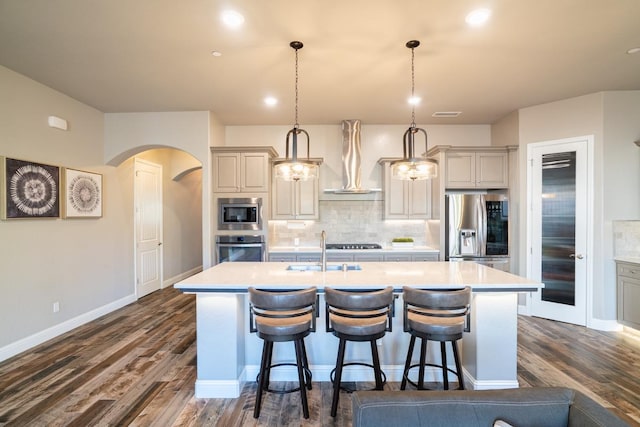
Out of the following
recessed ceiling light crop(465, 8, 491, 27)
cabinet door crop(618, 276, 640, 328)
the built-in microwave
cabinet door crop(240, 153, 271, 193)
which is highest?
recessed ceiling light crop(465, 8, 491, 27)

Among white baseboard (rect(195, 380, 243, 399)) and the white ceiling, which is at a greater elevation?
the white ceiling

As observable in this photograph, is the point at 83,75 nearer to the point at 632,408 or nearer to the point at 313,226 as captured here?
the point at 313,226

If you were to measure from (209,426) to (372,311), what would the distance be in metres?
1.38

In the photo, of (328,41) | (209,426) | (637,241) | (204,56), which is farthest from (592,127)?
(209,426)

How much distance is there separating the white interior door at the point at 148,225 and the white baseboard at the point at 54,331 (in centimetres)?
66

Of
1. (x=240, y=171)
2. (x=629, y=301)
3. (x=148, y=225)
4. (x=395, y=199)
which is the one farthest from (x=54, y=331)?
(x=629, y=301)

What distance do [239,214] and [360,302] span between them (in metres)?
3.03

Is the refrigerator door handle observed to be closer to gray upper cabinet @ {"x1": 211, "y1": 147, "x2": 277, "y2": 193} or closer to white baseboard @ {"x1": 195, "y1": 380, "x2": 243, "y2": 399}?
gray upper cabinet @ {"x1": 211, "y1": 147, "x2": 277, "y2": 193}

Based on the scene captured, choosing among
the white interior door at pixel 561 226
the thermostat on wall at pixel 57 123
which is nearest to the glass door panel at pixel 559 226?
the white interior door at pixel 561 226

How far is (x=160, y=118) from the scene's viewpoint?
15.0ft

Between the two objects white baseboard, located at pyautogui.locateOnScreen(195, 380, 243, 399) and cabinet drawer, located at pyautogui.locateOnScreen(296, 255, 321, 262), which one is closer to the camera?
white baseboard, located at pyautogui.locateOnScreen(195, 380, 243, 399)

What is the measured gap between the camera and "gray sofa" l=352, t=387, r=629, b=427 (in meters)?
1.12

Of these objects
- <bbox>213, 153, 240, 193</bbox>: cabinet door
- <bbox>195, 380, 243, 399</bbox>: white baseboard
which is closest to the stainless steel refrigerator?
<bbox>213, 153, 240, 193</bbox>: cabinet door

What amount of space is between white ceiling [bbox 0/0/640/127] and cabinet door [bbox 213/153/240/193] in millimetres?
752
